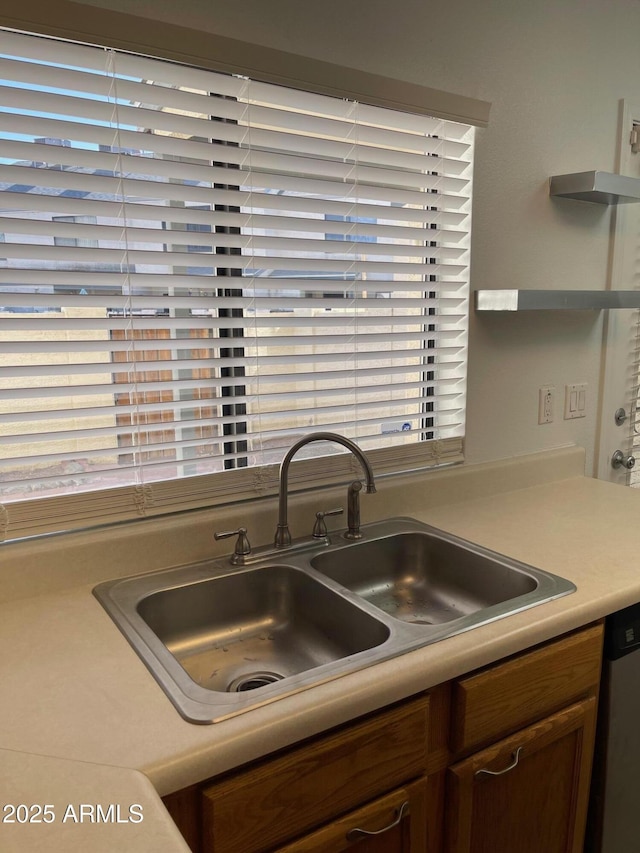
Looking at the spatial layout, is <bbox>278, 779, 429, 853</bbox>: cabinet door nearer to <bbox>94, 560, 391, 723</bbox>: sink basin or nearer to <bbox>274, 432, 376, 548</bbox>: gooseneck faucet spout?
<bbox>94, 560, 391, 723</bbox>: sink basin

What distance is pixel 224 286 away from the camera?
157cm

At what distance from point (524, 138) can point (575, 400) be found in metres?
0.91

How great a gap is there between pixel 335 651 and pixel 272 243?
98cm

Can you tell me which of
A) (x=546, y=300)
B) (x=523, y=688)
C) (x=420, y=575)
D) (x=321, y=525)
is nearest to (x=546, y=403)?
(x=546, y=300)

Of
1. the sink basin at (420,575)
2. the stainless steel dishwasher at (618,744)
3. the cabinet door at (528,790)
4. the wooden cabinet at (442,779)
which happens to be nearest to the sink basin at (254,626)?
the sink basin at (420,575)

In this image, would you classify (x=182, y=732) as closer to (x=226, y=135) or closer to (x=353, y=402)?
(x=353, y=402)

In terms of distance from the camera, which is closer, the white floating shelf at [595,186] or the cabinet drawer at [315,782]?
the cabinet drawer at [315,782]

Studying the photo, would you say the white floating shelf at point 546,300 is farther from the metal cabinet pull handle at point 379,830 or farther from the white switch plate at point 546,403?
the metal cabinet pull handle at point 379,830

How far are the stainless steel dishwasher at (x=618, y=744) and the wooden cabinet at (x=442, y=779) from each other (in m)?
0.05

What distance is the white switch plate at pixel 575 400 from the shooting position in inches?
92.0

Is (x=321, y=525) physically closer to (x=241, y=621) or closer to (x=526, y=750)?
(x=241, y=621)

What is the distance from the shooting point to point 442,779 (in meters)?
1.27

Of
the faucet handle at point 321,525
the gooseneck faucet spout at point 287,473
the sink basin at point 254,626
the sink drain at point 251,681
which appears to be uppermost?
the gooseneck faucet spout at point 287,473

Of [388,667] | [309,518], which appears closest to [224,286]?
[309,518]
